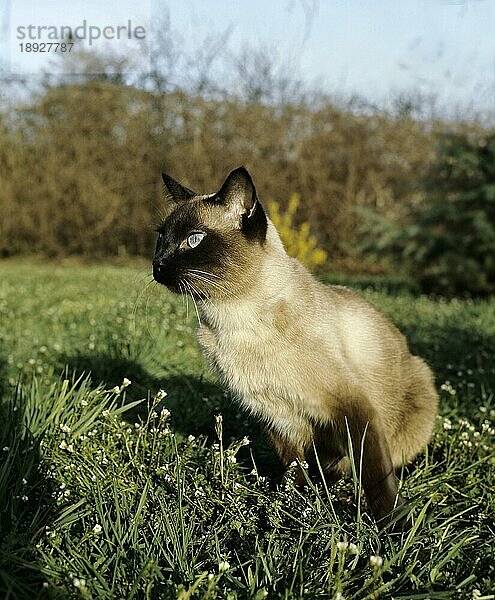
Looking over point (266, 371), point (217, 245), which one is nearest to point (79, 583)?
point (266, 371)

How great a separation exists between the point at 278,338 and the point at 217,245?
46 cm

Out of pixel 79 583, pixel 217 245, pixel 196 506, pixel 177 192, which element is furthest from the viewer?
pixel 177 192

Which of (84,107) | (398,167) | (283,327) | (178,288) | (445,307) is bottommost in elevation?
(445,307)

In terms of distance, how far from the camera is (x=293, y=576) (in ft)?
6.19

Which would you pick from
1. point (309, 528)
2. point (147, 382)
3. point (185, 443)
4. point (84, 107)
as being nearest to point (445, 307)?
point (147, 382)

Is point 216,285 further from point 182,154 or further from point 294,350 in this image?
point 182,154

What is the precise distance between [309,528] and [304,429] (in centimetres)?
58

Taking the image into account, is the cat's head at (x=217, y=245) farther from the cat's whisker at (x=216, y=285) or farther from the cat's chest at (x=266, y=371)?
the cat's chest at (x=266, y=371)

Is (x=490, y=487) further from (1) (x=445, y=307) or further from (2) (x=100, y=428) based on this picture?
(1) (x=445, y=307)

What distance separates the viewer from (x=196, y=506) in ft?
7.78

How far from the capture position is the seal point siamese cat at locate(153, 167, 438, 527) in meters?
2.49

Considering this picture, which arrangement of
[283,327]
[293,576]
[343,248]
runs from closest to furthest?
[293,576], [283,327], [343,248]

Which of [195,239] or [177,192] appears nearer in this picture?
[195,239]

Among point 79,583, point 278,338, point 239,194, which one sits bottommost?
point 79,583
